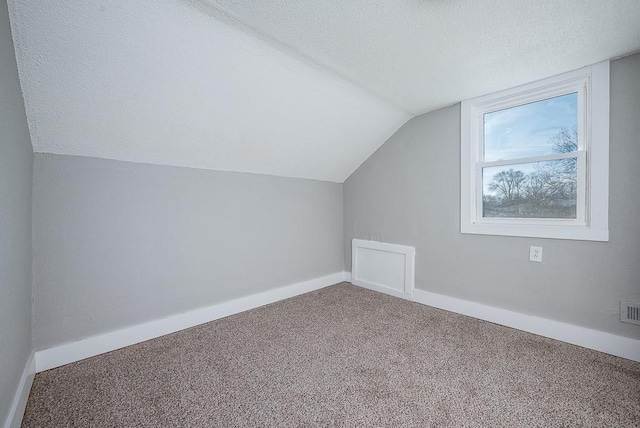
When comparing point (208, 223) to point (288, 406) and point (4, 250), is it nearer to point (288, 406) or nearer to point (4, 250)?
point (4, 250)

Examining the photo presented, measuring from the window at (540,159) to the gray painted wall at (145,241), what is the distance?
1.89 meters

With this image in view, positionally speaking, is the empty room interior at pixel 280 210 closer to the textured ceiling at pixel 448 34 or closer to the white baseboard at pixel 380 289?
the textured ceiling at pixel 448 34

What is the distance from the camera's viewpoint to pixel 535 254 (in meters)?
2.13

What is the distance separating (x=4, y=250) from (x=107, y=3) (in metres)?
1.16

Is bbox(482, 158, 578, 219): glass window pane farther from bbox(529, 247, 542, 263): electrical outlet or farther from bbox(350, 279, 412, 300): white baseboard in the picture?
bbox(350, 279, 412, 300): white baseboard

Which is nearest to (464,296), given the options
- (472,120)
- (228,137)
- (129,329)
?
(472,120)

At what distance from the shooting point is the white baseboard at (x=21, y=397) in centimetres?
112

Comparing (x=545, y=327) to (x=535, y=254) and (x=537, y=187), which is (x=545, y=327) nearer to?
(x=535, y=254)

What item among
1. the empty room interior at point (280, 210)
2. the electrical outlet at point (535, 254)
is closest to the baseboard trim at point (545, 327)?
the empty room interior at point (280, 210)

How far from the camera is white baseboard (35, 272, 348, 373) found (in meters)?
1.67

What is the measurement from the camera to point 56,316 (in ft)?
5.51

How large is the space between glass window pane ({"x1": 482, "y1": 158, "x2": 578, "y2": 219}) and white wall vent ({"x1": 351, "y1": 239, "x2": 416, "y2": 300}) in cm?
91

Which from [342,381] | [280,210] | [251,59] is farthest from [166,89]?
[342,381]

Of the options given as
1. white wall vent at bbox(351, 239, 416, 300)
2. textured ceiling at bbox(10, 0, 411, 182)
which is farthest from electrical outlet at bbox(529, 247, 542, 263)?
textured ceiling at bbox(10, 0, 411, 182)
